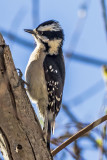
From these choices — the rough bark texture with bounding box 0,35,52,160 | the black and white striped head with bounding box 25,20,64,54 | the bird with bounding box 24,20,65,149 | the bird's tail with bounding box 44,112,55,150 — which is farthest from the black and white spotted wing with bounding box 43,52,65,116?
the rough bark texture with bounding box 0,35,52,160

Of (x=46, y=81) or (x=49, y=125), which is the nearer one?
(x=49, y=125)

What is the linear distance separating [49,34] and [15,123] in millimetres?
2169

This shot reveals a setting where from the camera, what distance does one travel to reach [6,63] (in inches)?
104

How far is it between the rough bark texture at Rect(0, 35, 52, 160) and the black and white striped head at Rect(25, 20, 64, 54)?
167 centimetres

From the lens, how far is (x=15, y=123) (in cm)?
253

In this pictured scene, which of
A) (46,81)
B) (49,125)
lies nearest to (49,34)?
(46,81)

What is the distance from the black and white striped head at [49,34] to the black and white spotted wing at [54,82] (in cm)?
30

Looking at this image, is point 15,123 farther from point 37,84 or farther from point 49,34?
point 49,34

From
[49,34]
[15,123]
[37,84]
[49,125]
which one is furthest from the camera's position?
[49,34]

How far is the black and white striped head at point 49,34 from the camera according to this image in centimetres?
428

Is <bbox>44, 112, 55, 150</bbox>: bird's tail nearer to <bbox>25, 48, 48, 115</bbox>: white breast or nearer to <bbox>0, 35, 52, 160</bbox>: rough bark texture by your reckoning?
<bbox>25, 48, 48, 115</bbox>: white breast

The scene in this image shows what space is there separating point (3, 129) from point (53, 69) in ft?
5.12

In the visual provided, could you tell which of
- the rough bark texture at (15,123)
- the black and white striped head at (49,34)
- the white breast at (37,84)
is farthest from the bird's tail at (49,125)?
the black and white striped head at (49,34)

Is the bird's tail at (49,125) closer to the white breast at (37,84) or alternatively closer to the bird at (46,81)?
the bird at (46,81)
